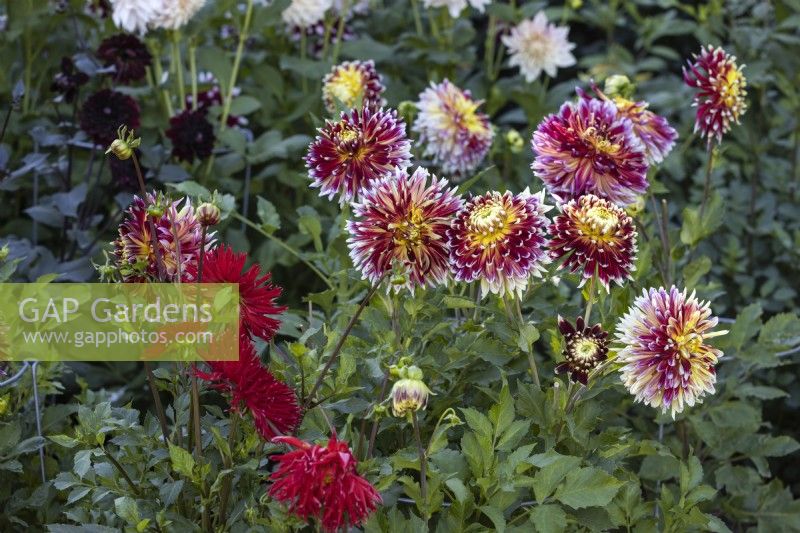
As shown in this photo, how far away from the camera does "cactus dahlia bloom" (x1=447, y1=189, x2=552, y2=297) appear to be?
3.31 ft

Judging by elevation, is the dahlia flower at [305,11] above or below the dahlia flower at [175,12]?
below

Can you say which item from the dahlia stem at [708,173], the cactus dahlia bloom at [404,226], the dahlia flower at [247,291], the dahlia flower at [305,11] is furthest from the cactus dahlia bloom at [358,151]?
the dahlia flower at [305,11]

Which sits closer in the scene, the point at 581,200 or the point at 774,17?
the point at 581,200

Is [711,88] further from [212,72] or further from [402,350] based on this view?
[212,72]

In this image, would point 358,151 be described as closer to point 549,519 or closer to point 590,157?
point 590,157

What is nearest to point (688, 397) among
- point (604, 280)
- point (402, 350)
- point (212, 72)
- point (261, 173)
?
point (604, 280)

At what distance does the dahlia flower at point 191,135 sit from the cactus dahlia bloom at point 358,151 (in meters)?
0.76

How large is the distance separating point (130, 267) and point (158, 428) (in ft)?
0.64

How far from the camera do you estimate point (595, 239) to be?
41.1 inches

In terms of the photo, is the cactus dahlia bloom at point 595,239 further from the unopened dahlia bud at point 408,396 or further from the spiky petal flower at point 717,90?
the spiky petal flower at point 717,90

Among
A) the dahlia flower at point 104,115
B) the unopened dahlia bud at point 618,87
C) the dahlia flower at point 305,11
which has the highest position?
the unopened dahlia bud at point 618,87

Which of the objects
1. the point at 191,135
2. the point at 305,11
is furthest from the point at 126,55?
the point at 305,11

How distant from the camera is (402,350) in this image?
3.52 ft

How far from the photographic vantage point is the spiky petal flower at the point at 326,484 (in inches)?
32.5
